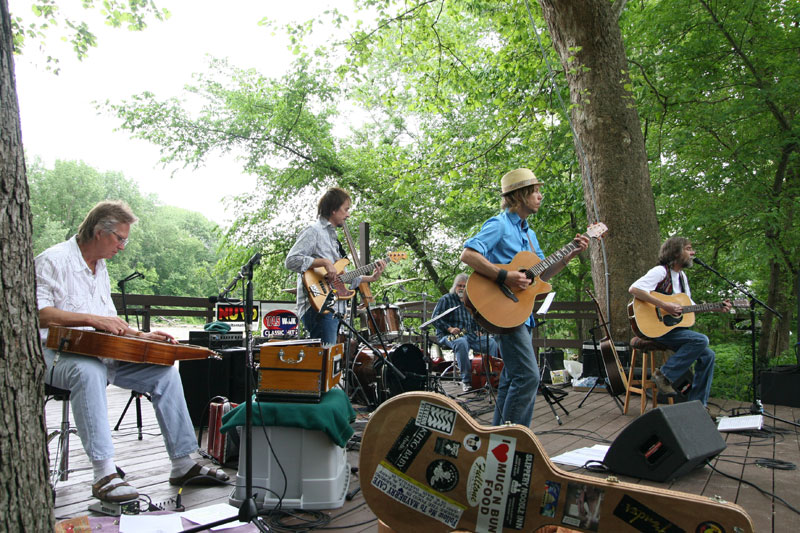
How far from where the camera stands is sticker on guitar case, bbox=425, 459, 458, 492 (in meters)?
1.87

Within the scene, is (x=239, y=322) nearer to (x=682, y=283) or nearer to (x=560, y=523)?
(x=682, y=283)

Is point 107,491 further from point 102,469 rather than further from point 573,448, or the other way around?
point 573,448

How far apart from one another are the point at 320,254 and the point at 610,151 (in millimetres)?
4145

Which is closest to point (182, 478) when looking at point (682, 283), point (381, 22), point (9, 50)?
point (9, 50)

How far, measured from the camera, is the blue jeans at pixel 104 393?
273 cm

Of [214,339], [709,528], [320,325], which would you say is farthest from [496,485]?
[214,339]

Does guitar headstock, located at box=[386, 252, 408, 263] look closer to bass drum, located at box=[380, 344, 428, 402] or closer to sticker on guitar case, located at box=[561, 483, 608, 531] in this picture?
bass drum, located at box=[380, 344, 428, 402]

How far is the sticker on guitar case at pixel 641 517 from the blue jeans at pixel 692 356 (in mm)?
3595

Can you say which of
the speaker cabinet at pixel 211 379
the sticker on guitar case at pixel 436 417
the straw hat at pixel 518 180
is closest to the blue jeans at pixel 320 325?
the speaker cabinet at pixel 211 379

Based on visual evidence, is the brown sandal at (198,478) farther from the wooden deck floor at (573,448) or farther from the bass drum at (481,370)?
the bass drum at (481,370)

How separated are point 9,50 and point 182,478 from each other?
7.92 ft

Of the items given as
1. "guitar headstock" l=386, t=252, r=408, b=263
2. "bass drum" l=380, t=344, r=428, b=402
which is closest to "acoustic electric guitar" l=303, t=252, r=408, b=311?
"guitar headstock" l=386, t=252, r=408, b=263

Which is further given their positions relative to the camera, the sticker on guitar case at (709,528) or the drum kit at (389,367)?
the drum kit at (389,367)

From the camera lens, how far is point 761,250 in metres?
7.28
